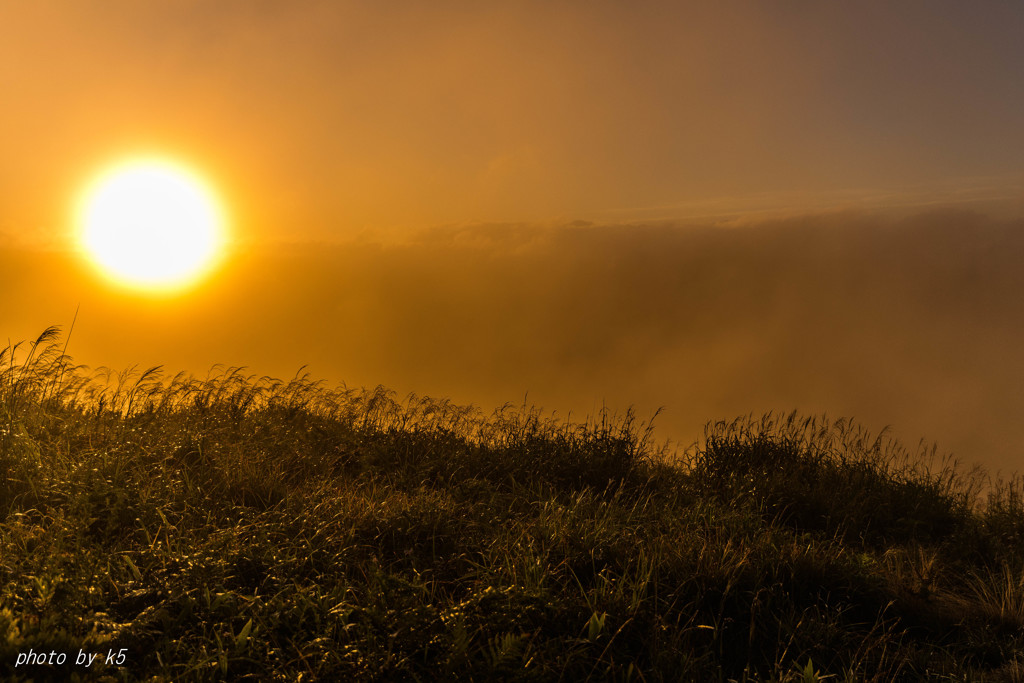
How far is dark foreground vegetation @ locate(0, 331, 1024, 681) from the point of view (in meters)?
3.42

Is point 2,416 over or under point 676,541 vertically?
under

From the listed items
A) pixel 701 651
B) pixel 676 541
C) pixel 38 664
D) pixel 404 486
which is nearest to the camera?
pixel 38 664

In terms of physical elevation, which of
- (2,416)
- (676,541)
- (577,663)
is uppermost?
(676,541)

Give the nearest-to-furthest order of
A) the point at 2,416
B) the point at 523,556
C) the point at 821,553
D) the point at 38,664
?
the point at 38,664, the point at 523,556, the point at 821,553, the point at 2,416

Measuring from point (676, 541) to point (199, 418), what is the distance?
5145 millimetres

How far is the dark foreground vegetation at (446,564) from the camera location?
342 centimetres

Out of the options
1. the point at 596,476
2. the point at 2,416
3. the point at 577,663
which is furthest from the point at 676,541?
the point at 2,416

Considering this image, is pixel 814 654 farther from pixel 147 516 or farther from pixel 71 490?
pixel 71 490

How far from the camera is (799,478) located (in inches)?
297

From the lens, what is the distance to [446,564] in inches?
176

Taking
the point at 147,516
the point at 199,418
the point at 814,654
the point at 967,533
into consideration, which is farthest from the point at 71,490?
the point at 967,533

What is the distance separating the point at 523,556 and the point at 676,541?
107 cm

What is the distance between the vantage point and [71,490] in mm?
5184

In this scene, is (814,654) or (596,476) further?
(596,476)
